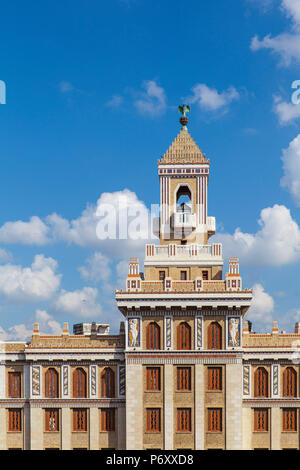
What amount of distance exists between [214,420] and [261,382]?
539cm

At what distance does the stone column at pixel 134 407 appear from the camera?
49281mm

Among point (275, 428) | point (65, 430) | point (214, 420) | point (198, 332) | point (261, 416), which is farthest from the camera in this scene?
point (65, 430)

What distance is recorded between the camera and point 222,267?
175 feet

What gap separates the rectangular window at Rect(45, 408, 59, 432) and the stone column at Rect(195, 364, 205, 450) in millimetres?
12370

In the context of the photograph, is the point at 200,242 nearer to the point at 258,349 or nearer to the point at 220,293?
the point at 220,293

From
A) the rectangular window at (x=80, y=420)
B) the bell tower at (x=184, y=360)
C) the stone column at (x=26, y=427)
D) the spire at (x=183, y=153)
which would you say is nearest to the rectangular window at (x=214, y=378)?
the bell tower at (x=184, y=360)

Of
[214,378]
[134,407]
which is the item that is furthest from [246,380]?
[134,407]

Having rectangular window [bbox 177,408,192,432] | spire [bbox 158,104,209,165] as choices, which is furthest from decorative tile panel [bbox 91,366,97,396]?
spire [bbox 158,104,209,165]

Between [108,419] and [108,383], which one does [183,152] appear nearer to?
[108,383]

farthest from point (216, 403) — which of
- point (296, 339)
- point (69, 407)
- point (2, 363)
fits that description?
point (2, 363)

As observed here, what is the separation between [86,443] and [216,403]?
12019 mm

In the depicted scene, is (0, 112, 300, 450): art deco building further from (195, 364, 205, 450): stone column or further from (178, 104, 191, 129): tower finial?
(178, 104, 191, 129): tower finial

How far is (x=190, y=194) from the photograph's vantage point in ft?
187

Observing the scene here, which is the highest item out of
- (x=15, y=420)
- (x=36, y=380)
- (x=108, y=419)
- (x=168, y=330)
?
(x=168, y=330)
